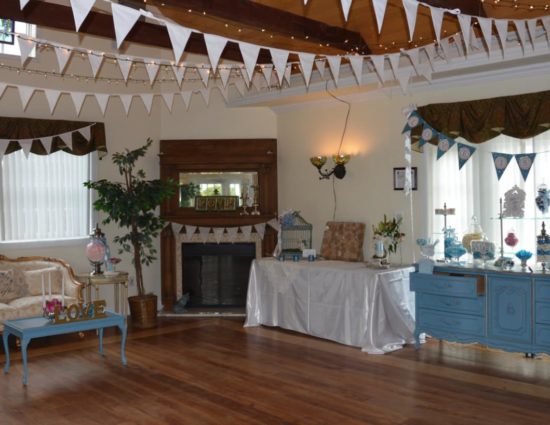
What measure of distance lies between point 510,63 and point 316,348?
335 centimetres

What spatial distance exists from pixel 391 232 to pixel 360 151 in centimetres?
126

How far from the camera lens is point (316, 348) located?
606 centimetres

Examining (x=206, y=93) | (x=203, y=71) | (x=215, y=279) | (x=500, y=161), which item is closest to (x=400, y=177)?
(x=500, y=161)

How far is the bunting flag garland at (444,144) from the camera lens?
612 cm

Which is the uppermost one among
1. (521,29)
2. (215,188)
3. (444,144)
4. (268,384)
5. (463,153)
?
(521,29)

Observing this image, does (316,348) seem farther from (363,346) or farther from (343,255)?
(343,255)

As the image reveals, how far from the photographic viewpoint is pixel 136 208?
7141 mm

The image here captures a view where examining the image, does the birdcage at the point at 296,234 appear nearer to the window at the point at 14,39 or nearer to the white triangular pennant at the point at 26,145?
the white triangular pennant at the point at 26,145

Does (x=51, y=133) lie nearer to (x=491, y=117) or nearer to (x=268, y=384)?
(x=268, y=384)

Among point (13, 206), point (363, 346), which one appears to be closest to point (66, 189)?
point (13, 206)

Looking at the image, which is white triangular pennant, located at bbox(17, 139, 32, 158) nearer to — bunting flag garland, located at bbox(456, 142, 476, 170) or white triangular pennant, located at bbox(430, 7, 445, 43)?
bunting flag garland, located at bbox(456, 142, 476, 170)

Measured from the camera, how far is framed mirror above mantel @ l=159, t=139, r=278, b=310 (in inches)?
316

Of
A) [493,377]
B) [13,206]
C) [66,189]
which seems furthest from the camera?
[66,189]

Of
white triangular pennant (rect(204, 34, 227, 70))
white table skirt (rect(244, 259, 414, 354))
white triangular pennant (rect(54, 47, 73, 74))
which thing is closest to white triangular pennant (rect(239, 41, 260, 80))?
white triangular pennant (rect(204, 34, 227, 70))
